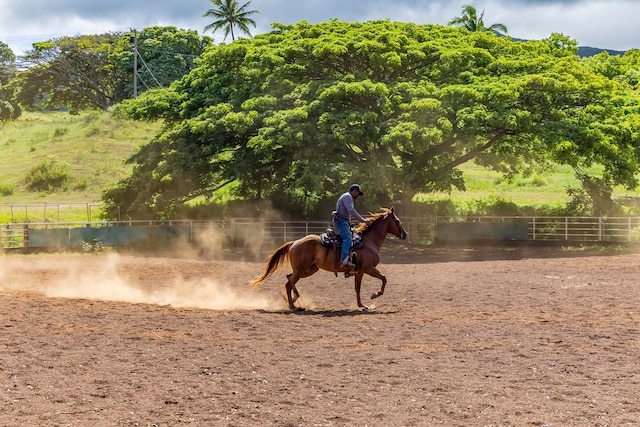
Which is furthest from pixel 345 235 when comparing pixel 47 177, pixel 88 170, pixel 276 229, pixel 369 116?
pixel 88 170

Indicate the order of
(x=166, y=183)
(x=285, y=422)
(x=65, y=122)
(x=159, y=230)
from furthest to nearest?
(x=65, y=122) → (x=166, y=183) → (x=159, y=230) → (x=285, y=422)

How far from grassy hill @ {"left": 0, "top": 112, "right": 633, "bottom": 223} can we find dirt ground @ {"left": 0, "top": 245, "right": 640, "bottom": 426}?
22.8 m

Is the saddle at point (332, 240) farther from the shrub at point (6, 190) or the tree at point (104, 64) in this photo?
the tree at point (104, 64)

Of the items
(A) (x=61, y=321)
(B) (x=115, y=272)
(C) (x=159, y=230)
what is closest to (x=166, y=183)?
(C) (x=159, y=230)

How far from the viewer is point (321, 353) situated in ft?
42.7

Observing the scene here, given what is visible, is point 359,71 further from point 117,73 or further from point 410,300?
point 117,73

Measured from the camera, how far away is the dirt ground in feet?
31.9

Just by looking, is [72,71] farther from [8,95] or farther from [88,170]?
[88,170]

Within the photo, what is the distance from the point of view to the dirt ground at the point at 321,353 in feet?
31.9

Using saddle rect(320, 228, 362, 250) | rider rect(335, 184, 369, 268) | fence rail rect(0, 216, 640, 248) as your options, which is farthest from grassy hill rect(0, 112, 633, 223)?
rider rect(335, 184, 369, 268)

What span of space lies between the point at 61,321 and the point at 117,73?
2626 inches

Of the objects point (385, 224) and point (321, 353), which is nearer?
point (321, 353)

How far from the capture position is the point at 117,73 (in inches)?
3105

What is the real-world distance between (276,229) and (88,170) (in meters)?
24.1
